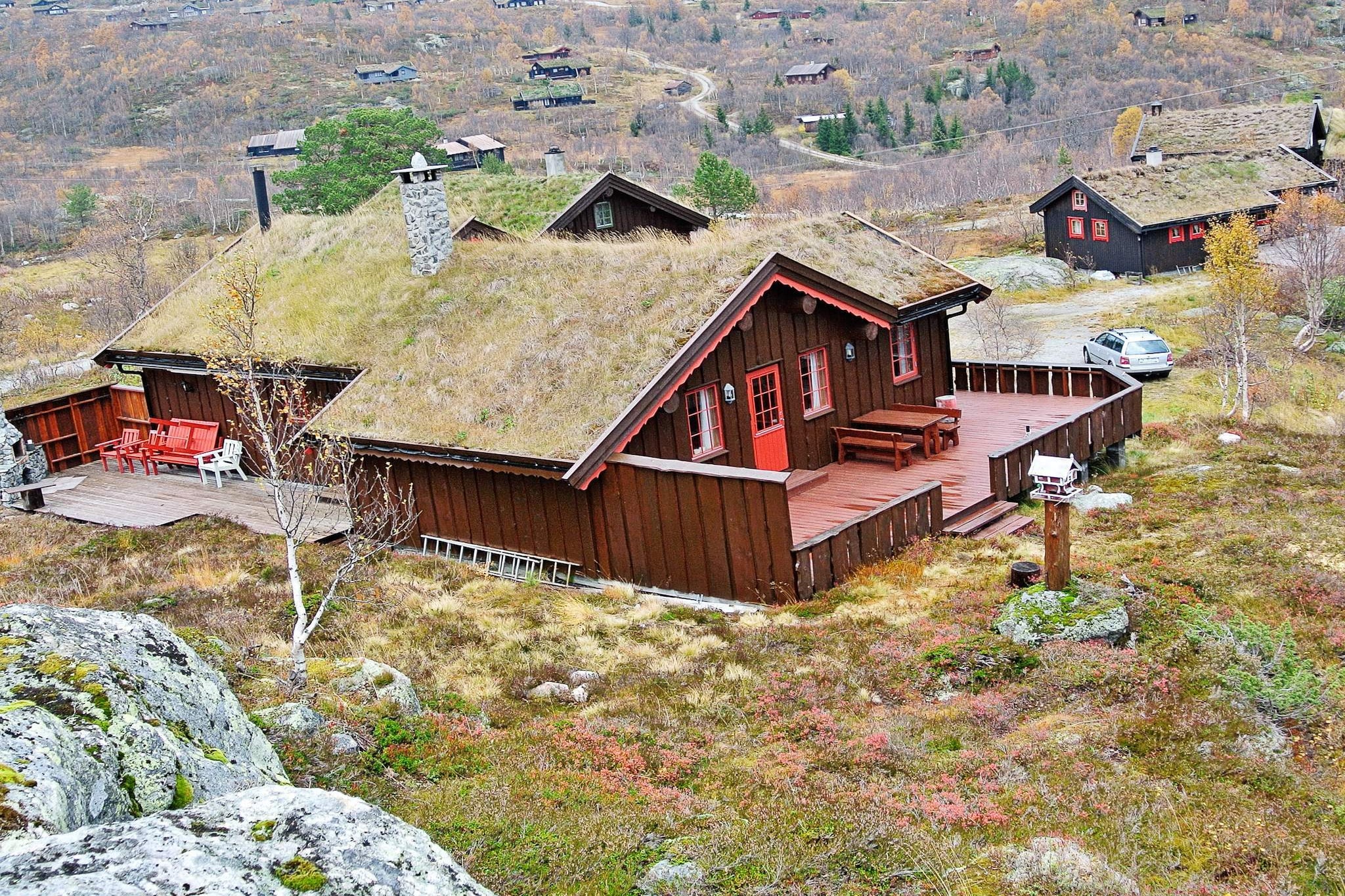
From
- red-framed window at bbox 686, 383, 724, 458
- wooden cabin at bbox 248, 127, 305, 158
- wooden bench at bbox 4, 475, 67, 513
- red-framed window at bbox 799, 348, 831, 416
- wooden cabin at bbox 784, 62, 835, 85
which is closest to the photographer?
red-framed window at bbox 686, 383, 724, 458

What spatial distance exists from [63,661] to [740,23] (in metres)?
192

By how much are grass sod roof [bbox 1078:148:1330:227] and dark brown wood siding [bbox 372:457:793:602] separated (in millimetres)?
38280

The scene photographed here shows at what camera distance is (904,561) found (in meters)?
15.7

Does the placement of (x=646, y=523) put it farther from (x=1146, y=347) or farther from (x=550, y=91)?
(x=550, y=91)

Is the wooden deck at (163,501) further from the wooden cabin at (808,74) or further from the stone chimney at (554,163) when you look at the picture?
the wooden cabin at (808,74)

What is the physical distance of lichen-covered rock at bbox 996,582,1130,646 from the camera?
1202 cm

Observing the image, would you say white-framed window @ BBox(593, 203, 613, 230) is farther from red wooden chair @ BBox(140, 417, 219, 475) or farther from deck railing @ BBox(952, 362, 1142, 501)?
red wooden chair @ BBox(140, 417, 219, 475)

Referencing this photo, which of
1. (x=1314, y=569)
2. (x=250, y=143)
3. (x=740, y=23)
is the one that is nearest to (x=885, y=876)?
(x=1314, y=569)

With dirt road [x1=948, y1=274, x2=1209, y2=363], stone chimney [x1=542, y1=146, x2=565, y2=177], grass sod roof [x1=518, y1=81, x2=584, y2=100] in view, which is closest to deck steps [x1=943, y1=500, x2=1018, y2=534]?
stone chimney [x1=542, y1=146, x2=565, y2=177]

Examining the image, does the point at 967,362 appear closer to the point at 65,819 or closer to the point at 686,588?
the point at 686,588

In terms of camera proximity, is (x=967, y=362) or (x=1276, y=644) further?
(x=967, y=362)

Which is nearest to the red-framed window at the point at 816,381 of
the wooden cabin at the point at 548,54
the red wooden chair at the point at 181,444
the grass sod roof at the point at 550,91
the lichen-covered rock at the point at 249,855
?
the red wooden chair at the point at 181,444

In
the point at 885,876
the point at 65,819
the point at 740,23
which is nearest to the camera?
the point at 65,819

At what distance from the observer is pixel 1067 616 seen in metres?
12.3
